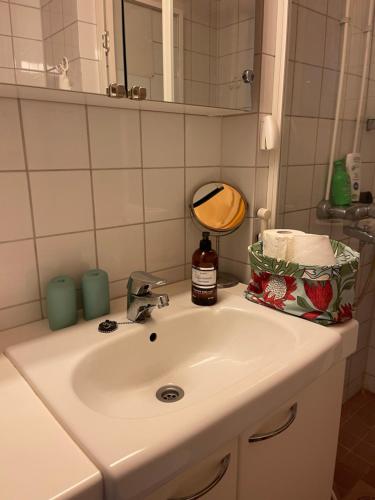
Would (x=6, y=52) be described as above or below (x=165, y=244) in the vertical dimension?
above

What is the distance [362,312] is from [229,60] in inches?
49.5

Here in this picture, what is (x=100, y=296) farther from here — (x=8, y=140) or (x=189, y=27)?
(x=189, y=27)

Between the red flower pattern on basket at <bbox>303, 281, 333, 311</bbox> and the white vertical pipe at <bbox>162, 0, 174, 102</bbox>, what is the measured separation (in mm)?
572

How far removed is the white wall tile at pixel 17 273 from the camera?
0.85 meters

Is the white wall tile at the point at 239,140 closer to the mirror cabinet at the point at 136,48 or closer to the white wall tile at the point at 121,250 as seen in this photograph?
the mirror cabinet at the point at 136,48

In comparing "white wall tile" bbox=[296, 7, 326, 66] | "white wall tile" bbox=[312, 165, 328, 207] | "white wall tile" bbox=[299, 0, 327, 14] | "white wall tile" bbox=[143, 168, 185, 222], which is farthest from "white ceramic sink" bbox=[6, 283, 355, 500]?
"white wall tile" bbox=[299, 0, 327, 14]

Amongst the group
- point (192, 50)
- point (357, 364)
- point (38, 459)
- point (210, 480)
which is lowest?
point (357, 364)

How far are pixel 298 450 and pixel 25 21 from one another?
3.54ft

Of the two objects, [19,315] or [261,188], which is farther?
[261,188]

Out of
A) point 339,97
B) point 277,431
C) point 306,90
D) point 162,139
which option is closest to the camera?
point 277,431

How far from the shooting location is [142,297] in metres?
0.88

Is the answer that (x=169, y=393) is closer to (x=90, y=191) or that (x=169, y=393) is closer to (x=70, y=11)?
(x=90, y=191)

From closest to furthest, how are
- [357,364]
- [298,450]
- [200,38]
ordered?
[298,450], [200,38], [357,364]

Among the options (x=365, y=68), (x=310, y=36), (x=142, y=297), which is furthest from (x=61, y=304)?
(x=365, y=68)
